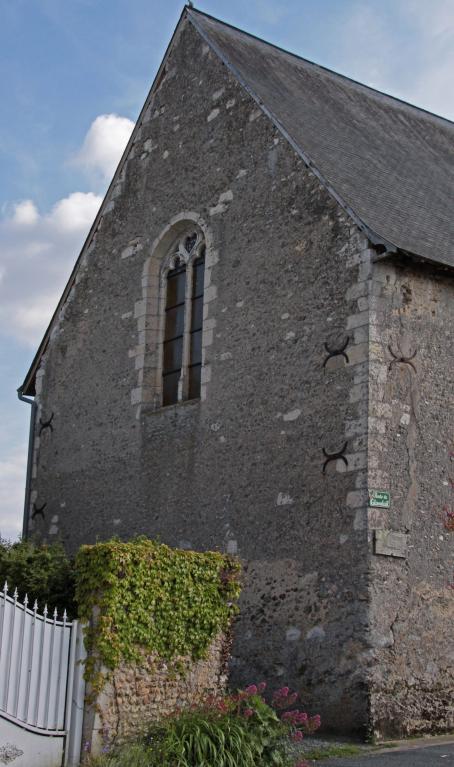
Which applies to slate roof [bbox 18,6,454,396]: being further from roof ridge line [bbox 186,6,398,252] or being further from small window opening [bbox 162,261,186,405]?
small window opening [bbox 162,261,186,405]

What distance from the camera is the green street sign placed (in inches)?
409

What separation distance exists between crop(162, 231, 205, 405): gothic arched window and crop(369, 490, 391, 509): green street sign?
3497mm

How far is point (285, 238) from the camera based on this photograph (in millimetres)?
12125

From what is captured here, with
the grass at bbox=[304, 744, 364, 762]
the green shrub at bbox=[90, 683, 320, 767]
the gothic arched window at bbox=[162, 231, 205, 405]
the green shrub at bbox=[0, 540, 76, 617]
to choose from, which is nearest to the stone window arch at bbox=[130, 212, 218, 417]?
the gothic arched window at bbox=[162, 231, 205, 405]

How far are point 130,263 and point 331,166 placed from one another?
3618 millimetres

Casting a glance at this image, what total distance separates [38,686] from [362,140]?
9052 mm

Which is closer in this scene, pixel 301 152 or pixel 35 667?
pixel 35 667

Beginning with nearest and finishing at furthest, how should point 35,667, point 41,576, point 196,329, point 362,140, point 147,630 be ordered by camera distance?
point 35,667
point 147,630
point 41,576
point 196,329
point 362,140

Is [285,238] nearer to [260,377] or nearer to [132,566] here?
[260,377]

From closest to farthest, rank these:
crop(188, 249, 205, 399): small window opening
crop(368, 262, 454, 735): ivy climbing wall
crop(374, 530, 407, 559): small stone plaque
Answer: crop(368, 262, 454, 735): ivy climbing wall < crop(374, 530, 407, 559): small stone plaque < crop(188, 249, 205, 399): small window opening

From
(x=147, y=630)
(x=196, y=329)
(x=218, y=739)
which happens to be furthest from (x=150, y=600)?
(x=196, y=329)

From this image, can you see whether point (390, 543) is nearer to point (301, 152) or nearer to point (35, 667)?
point (35, 667)

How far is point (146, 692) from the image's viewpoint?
8508mm

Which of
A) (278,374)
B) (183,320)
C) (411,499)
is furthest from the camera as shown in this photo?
(183,320)
